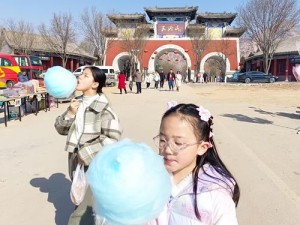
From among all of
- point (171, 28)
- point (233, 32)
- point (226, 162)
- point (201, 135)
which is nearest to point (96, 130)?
point (201, 135)

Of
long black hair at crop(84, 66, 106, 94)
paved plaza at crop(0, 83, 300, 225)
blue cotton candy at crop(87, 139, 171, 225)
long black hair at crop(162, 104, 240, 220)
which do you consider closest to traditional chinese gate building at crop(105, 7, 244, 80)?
paved plaza at crop(0, 83, 300, 225)

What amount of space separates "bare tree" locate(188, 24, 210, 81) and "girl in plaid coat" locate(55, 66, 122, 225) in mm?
47522

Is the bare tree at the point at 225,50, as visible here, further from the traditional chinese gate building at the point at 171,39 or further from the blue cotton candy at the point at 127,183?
the blue cotton candy at the point at 127,183

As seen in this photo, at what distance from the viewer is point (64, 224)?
3842mm

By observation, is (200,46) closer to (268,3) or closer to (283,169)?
(268,3)

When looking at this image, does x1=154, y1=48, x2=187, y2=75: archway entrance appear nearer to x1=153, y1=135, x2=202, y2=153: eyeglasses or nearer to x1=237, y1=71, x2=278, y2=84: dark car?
x1=237, y1=71, x2=278, y2=84: dark car

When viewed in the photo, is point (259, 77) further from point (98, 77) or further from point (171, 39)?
point (98, 77)

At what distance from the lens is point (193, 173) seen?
1.90 m

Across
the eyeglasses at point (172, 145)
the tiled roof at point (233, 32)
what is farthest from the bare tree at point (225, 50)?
the eyeglasses at point (172, 145)

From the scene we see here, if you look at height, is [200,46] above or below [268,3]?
below

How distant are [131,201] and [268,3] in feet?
131

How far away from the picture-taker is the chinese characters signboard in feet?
174

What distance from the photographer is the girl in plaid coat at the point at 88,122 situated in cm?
310

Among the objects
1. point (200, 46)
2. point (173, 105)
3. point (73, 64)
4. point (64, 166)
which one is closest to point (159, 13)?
point (200, 46)
